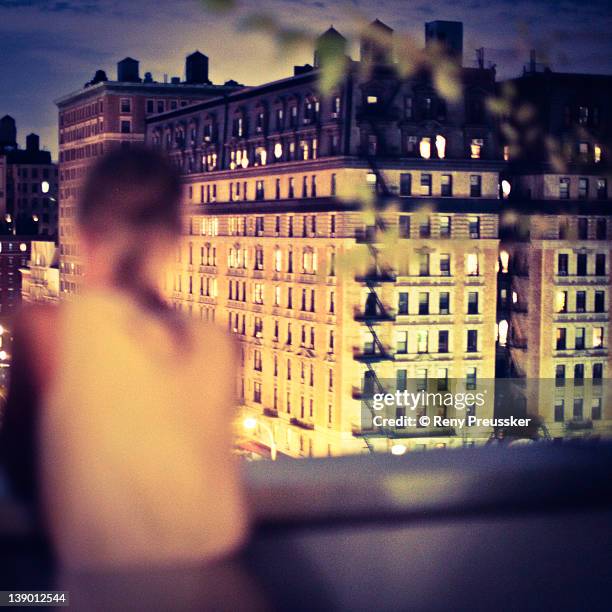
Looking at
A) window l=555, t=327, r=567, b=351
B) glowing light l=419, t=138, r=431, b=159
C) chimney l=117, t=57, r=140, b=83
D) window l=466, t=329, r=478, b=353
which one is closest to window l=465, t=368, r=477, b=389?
window l=466, t=329, r=478, b=353

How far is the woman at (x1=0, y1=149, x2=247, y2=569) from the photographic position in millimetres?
1517

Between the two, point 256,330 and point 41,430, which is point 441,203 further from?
point 41,430

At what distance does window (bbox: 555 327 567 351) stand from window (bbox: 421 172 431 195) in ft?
27.5

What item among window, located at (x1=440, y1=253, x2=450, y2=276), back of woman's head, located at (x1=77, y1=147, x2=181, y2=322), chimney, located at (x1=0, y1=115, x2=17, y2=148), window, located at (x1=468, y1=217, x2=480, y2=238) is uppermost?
chimney, located at (x1=0, y1=115, x2=17, y2=148)

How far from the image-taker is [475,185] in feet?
112

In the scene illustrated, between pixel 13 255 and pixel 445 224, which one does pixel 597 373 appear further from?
pixel 13 255

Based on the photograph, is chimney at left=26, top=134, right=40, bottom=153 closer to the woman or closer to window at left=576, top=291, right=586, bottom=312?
window at left=576, top=291, right=586, bottom=312

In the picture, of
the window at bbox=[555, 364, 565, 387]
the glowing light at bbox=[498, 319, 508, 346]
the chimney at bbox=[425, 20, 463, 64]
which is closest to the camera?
the chimney at bbox=[425, 20, 463, 64]

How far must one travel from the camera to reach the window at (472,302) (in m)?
36.0

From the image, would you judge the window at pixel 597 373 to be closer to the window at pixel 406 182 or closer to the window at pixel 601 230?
the window at pixel 601 230

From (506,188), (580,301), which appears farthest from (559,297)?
(506,188)

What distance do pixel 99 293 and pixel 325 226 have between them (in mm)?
32868

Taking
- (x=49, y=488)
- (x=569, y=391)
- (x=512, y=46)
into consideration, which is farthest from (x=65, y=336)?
(x=569, y=391)

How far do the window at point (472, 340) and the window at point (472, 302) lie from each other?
65 cm
